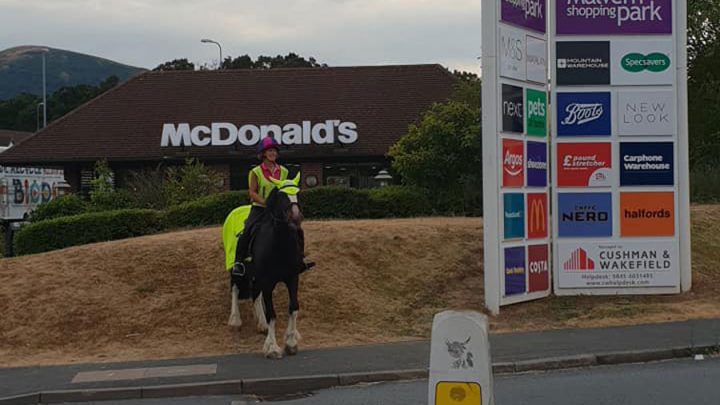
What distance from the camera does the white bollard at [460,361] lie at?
5.29 m

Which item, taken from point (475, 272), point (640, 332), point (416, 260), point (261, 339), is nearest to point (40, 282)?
point (261, 339)

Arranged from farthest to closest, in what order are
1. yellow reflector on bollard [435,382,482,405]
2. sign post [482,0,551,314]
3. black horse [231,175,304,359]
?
1. sign post [482,0,551,314]
2. black horse [231,175,304,359]
3. yellow reflector on bollard [435,382,482,405]

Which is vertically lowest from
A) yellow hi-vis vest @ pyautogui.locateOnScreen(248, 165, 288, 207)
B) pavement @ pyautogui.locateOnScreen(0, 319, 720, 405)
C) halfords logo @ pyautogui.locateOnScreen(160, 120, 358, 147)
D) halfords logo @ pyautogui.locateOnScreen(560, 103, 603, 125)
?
pavement @ pyautogui.locateOnScreen(0, 319, 720, 405)

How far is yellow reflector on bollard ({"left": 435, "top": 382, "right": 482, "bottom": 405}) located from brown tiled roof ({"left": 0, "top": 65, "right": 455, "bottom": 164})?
→ 93.9 ft

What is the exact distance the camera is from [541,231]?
14148 millimetres

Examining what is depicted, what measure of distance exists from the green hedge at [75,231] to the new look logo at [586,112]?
9.83 m

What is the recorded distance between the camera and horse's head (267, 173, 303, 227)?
10258 millimetres

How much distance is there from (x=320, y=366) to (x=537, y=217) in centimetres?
520

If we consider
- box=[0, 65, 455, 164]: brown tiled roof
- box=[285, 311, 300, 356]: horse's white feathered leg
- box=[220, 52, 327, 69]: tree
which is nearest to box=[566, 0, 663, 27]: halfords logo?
box=[285, 311, 300, 356]: horse's white feathered leg

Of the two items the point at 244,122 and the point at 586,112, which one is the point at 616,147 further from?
the point at 244,122

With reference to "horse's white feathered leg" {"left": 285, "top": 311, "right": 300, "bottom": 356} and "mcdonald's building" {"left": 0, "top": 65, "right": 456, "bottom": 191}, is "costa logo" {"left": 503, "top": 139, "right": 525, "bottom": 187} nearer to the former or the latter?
"horse's white feathered leg" {"left": 285, "top": 311, "right": 300, "bottom": 356}

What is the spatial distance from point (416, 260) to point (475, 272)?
3.45 ft

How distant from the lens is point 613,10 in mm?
14180

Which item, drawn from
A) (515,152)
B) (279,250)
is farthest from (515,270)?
(279,250)
